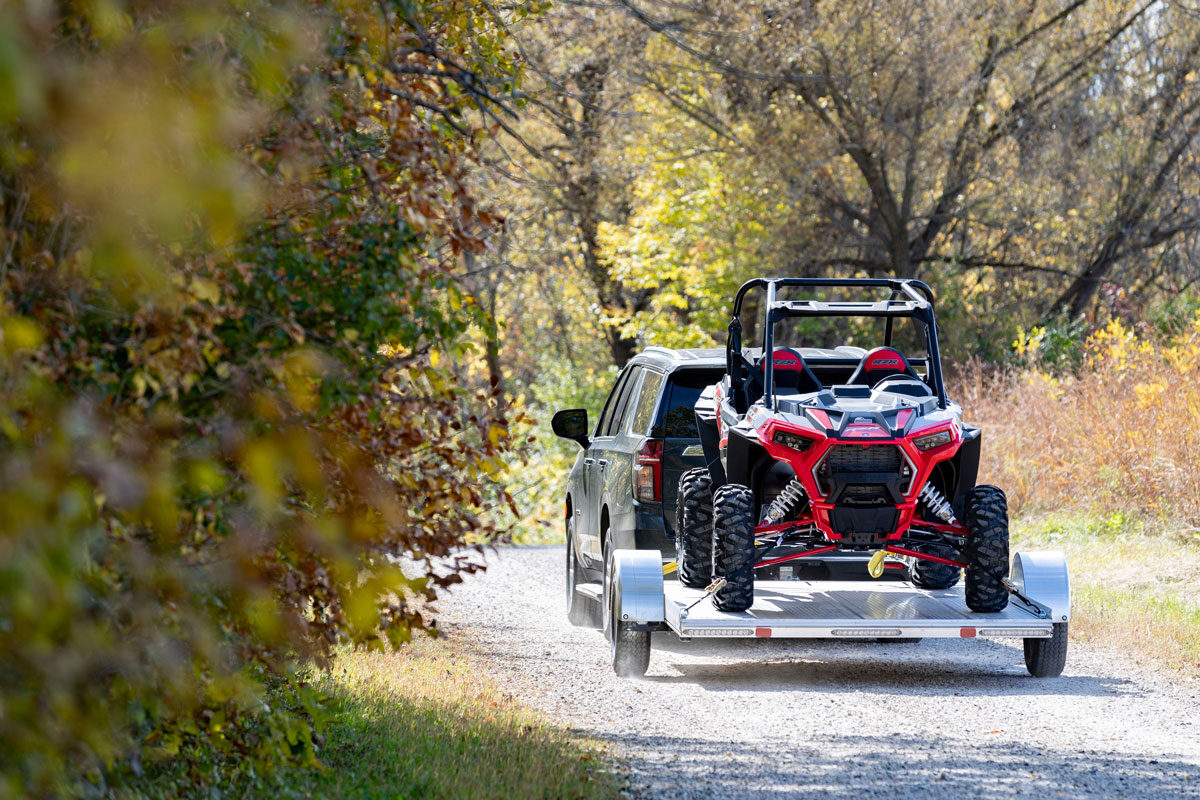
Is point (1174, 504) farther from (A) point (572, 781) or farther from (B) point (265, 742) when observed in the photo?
(B) point (265, 742)

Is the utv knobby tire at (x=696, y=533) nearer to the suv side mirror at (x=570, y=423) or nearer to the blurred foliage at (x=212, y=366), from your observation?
the suv side mirror at (x=570, y=423)

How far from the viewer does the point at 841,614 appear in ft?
28.8

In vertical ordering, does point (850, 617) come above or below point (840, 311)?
below

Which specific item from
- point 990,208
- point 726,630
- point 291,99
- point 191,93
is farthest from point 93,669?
point 990,208

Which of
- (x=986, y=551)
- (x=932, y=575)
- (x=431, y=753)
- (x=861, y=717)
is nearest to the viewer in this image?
(x=431, y=753)

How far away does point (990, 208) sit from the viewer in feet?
88.2

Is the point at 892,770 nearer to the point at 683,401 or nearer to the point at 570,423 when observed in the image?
the point at 683,401

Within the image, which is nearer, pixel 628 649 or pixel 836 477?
pixel 836 477

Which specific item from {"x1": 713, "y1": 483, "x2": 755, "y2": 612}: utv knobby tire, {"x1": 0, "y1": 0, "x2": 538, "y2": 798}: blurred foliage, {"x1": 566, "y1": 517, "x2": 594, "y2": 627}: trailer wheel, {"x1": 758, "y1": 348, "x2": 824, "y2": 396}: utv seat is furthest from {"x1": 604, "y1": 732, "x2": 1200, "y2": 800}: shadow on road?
{"x1": 566, "y1": 517, "x2": 594, "y2": 627}: trailer wheel

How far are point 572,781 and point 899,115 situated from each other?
2090cm

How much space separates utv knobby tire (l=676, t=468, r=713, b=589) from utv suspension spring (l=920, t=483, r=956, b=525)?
4.40 feet

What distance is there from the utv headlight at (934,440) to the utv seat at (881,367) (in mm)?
940

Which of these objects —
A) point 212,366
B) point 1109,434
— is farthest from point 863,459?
point 1109,434

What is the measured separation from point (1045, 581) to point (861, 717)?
1.84 m
